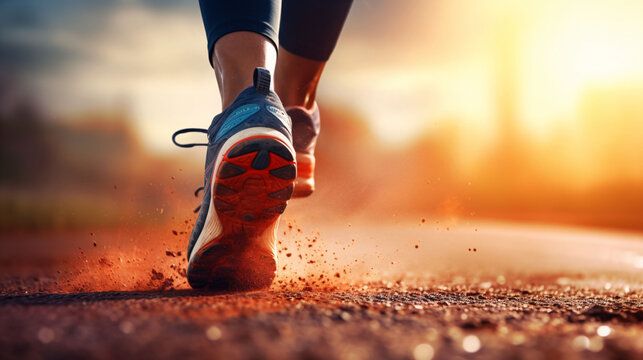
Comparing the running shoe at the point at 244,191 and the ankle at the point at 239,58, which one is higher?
the ankle at the point at 239,58

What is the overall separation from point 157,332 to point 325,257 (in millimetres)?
1101

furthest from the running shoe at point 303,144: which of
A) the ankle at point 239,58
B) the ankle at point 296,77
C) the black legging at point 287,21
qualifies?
the ankle at point 239,58

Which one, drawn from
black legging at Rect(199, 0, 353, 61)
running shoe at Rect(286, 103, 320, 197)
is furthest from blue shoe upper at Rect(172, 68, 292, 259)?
running shoe at Rect(286, 103, 320, 197)

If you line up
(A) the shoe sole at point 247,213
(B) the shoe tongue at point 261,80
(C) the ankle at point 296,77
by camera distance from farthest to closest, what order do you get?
(C) the ankle at point 296,77 < (B) the shoe tongue at point 261,80 < (A) the shoe sole at point 247,213

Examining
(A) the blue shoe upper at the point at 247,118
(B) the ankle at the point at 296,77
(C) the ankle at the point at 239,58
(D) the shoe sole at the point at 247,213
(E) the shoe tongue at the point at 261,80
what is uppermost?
(B) the ankle at the point at 296,77

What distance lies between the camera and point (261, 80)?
1.07 m

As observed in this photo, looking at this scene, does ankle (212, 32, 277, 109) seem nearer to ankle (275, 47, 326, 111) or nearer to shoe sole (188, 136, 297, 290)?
shoe sole (188, 136, 297, 290)

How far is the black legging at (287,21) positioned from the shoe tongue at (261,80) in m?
0.14

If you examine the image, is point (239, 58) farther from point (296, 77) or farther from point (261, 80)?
point (296, 77)

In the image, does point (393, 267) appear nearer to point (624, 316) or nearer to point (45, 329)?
point (624, 316)

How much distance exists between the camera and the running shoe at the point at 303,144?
155 centimetres

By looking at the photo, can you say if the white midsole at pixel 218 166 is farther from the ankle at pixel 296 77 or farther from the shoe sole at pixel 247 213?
the ankle at pixel 296 77

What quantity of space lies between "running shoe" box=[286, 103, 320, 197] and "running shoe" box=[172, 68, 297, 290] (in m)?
0.42

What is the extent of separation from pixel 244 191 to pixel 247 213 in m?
0.07
